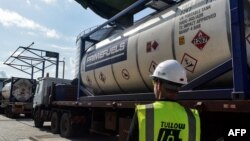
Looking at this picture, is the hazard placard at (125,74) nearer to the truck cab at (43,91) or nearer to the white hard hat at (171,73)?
the white hard hat at (171,73)

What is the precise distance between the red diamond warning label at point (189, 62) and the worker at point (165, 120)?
323 centimetres

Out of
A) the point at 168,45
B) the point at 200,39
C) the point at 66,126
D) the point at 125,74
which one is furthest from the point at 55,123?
the point at 200,39

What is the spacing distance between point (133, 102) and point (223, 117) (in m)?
2.53

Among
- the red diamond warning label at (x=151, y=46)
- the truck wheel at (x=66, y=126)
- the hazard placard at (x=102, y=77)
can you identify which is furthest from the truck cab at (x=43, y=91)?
the red diamond warning label at (x=151, y=46)

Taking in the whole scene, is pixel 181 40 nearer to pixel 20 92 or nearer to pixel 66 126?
pixel 66 126

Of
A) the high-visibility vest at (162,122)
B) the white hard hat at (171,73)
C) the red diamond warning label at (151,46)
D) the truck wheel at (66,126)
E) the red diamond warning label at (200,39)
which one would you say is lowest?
the truck wheel at (66,126)

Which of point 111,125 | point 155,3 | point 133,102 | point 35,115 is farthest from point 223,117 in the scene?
point 35,115

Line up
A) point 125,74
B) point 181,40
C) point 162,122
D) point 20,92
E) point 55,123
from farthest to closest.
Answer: point 20,92, point 55,123, point 125,74, point 181,40, point 162,122

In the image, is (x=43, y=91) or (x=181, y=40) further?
(x=43, y=91)

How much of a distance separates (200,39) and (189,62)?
519 mm

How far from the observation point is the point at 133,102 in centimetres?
742

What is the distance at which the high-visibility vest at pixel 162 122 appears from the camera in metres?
2.48

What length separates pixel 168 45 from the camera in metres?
6.35

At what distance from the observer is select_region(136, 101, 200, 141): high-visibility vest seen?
2477mm
